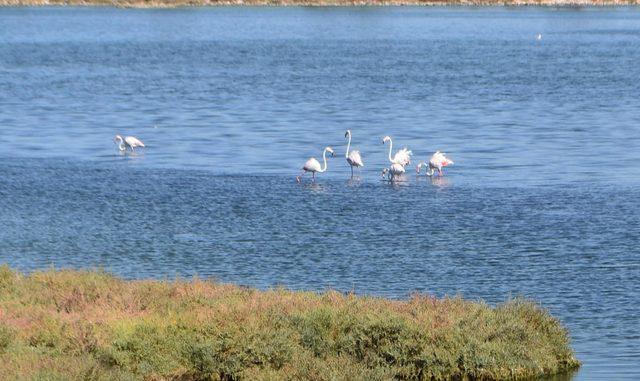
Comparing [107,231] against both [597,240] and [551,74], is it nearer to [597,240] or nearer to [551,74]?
[597,240]

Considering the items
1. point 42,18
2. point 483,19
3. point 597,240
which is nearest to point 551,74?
point 597,240

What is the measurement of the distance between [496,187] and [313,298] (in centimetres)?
1732

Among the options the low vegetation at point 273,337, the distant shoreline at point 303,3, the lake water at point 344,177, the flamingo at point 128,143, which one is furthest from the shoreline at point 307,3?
the low vegetation at point 273,337

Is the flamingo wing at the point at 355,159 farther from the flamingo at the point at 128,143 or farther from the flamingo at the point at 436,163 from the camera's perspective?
the flamingo at the point at 128,143

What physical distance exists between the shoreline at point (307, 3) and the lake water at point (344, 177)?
268 feet

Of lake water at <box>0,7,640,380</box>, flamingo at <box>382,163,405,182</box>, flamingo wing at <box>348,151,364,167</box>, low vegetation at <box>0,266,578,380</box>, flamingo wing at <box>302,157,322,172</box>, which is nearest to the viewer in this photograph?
low vegetation at <box>0,266,578,380</box>

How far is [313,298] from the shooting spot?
20.1 metres

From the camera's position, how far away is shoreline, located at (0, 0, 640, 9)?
175750 mm

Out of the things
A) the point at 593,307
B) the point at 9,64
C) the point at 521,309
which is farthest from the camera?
the point at 9,64

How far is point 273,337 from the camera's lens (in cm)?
1802

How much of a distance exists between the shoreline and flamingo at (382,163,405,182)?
139481 mm

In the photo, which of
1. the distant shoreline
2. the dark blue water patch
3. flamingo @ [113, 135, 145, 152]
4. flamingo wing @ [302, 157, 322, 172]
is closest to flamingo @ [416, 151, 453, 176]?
the dark blue water patch

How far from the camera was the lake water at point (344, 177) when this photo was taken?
2581cm

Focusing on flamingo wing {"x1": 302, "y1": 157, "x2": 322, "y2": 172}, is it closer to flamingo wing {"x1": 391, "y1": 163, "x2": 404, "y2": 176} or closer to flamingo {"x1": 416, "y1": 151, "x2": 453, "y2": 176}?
flamingo wing {"x1": 391, "y1": 163, "x2": 404, "y2": 176}
